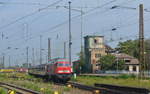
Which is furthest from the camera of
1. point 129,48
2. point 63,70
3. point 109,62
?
point 129,48

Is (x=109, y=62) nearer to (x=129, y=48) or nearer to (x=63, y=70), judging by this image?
(x=129, y=48)

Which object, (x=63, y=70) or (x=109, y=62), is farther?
(x=109, y=62)

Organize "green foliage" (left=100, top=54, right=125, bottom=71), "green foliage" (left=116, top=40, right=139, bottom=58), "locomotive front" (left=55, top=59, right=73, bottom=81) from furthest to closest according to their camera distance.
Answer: "green foliage" (left=116, top=40, right=139, bottom=58) < "green foliage" (left=100, top=54, right=125, bottom=71) < "locomotive front" (left=55, top=59, right=73, bottom=81)

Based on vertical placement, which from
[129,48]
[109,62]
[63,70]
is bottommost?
[109,62]

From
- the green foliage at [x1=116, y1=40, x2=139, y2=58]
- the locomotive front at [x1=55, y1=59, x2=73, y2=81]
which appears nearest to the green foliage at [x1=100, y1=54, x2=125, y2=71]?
the green foliage at [x1=116, y1=40, x2=139, y2=58]

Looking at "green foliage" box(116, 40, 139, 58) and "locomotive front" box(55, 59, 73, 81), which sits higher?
"green foliage" box(116, 40, 139, 58)

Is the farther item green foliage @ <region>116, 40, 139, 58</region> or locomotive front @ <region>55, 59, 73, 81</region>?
green foliage @ <region>116, 40, 139, 58</region>

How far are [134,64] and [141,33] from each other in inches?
2817

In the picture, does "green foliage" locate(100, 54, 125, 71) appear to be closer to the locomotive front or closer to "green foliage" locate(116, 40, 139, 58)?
"green foliage" locate(116, 40, 139, 58)

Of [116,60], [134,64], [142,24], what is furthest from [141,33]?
[134,64]

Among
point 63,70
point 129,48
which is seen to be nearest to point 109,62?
point 129,48

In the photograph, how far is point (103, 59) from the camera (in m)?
104

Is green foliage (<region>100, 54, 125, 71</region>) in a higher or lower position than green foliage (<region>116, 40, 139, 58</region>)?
lower

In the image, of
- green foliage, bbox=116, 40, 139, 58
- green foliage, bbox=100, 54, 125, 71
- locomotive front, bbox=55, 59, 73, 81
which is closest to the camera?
locomotive front, bbox=55, 59, 73, 81
